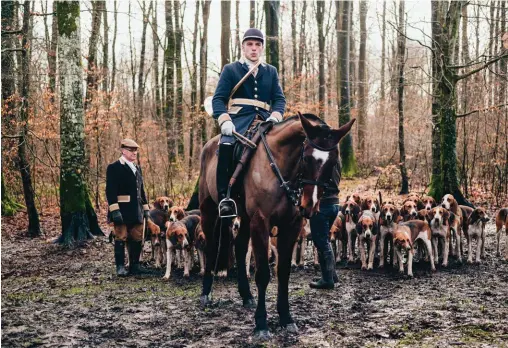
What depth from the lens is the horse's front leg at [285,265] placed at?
5461 mm

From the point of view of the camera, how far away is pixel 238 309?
21.3ft

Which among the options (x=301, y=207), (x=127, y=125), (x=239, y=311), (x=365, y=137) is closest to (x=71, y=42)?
(x=239, y=311)

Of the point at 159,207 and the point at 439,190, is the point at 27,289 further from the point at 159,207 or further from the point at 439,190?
the point at 439,190

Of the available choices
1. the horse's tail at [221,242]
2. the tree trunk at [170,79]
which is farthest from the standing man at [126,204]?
the tree trunk at [170,79]

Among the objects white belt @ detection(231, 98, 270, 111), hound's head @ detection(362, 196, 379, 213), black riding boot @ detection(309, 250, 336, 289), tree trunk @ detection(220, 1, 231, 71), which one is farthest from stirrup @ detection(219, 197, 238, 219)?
tree trunk @ detection(220, 1, 231, 71)

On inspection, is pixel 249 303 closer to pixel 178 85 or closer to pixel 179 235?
pixel 179 235

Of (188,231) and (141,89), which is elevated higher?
(141,89)

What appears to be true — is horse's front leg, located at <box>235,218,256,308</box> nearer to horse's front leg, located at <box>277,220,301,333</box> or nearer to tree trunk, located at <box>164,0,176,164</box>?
horse's front leg, located at <box>277,220,301,333</box>

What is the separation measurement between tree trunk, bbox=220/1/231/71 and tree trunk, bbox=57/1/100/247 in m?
5.32

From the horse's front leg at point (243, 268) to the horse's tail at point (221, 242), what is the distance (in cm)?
26

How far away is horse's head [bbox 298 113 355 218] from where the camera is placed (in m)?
4.83

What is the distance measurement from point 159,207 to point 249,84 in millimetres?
5368

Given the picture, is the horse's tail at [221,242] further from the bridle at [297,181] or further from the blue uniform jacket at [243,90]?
the bridle at [297,181]

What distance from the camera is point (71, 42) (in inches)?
437
